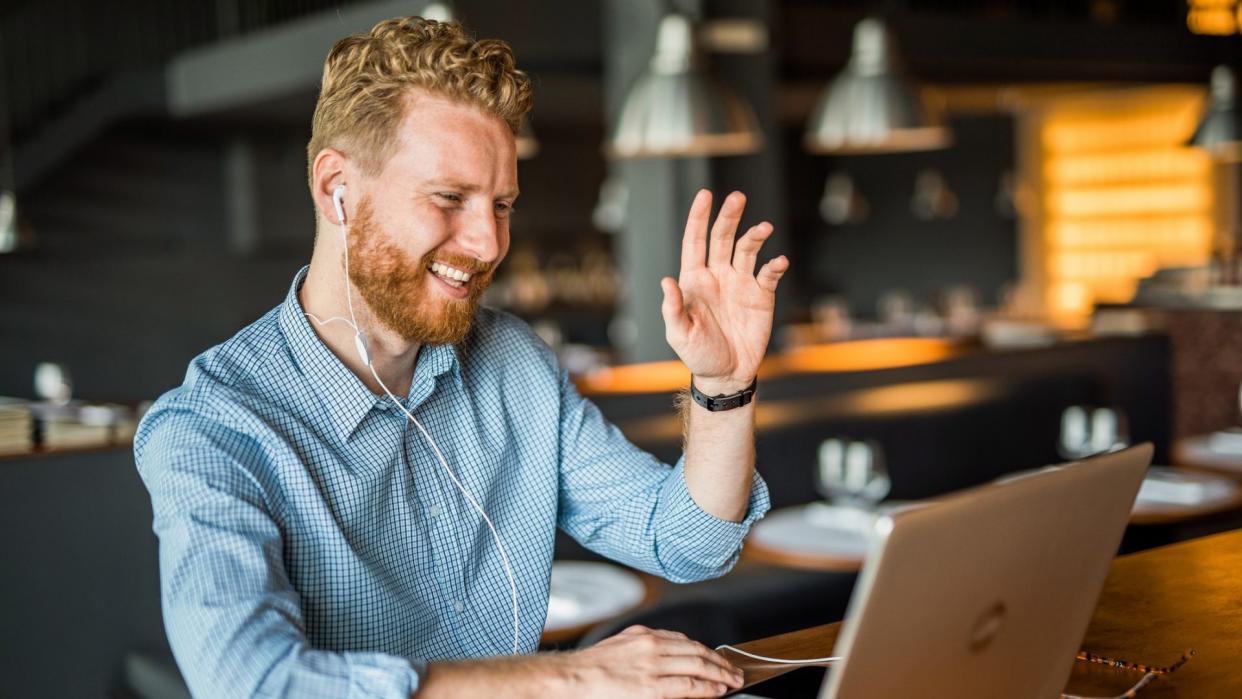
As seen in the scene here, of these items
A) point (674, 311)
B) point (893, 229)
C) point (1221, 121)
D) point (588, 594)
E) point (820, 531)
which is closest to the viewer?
point (674, 311)

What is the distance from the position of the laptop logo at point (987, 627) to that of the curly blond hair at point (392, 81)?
2.84ft

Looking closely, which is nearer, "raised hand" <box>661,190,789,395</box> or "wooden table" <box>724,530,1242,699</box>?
"wooden table" <box>724,530,1242,699</box>

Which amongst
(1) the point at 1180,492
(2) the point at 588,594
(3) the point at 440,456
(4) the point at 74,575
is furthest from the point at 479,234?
(1) the point at 1180,492

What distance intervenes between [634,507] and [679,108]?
2.09 m

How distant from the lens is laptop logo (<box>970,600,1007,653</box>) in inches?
39.9

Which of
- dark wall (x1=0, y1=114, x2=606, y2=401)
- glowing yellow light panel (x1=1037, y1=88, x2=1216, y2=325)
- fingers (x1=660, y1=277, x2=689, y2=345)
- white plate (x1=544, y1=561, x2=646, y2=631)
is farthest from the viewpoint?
glowing yellow light panel (x1=1037, y1=88, x2=1216, y2=325)

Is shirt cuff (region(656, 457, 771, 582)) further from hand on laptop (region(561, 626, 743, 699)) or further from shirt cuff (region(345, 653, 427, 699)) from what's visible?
shirt cuff (region(345, 653, 427, 699))

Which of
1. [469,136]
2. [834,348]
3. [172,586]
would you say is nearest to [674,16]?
[834,348]

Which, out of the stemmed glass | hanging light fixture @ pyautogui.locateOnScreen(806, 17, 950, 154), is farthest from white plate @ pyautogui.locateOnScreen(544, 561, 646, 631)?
hanging light fixture @ pyautogui.locateOnScreen(806, 17, 950, 154)

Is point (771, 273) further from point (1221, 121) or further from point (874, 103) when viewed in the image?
point (1221, 121)

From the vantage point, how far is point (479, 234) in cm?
152

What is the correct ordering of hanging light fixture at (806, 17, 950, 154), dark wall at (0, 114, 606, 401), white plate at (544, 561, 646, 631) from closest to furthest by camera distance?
white plate at (544, 561, 646, 631), hanging light fixture at (806, 17, 950, 154), dark wall at (0, 114, 606, 401)

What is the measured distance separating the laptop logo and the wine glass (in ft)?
7.51

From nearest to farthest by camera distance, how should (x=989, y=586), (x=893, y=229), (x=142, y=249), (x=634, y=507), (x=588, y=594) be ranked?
(x=989, y=586) < (x=634, y=507) < (x=588, y=594) < (x=142, y=249) < (x=893, y=229)
